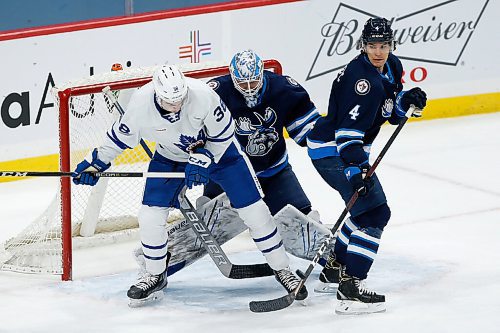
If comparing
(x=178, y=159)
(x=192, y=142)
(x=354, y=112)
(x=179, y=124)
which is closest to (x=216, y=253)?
(x=178, y=159)

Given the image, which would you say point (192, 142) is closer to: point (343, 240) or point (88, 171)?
point (88, 171)

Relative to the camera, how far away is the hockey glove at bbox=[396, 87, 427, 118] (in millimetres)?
5133

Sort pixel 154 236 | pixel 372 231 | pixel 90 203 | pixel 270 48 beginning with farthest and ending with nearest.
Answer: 1. pixel 270 48
2. pixel 90 203
3. pixel 154 236
4. pixel 372 231

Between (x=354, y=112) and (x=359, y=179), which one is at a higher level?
(x=354, y=112)

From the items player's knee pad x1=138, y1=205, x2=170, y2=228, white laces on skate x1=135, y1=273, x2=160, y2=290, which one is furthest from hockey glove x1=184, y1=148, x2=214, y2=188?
white laces on skate x1=135, y1=273, x2=160, y2=290

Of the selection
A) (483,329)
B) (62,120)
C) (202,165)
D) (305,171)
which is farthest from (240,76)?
(305,171)

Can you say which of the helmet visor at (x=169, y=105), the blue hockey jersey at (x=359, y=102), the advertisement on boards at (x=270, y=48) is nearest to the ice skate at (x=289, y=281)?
the blue hockey jersey at (x=359, y=102)

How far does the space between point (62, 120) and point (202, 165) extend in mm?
765

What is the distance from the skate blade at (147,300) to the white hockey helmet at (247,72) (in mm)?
873

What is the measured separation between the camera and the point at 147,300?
17.5 ft

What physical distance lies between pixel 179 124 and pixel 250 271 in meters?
0.81

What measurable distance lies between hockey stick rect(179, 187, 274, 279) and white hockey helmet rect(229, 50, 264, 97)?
0.48 m

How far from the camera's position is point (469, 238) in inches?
242

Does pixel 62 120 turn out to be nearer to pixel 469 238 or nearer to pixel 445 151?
pixel 469 238
